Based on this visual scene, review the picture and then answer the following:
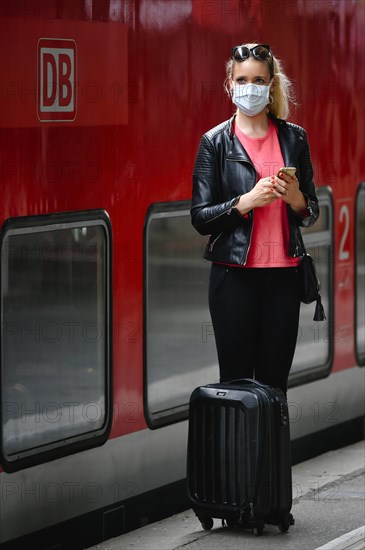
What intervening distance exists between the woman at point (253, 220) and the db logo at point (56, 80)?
0.55 m

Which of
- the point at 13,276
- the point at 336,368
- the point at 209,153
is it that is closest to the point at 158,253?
the point at 209,153

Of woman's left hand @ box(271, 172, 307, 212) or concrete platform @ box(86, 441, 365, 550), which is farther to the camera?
concrete platform @ box(86, 441, 365, 550)

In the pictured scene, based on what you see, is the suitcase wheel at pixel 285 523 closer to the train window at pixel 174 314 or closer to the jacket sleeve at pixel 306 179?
the train window at pixel 174 314

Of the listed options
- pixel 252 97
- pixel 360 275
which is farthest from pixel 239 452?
pixel 360 275

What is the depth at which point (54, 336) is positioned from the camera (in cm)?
511

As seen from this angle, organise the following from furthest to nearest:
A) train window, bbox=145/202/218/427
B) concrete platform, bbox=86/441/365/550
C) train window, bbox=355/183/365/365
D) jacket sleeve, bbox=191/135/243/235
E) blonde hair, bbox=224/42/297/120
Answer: train window, bbox=355/183/365/365
train window, bbox=145/202/218/427
concrete platform, bbox=86/441/365/550
blonde hair, bbox=224/42/297/120
jacket sleeve, bbox=191/135/243/235

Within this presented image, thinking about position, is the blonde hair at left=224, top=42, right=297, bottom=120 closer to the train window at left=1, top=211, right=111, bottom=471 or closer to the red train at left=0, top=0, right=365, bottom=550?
the red train at left=0, top=0, right=365, bottom=550

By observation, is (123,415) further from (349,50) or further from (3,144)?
(349,50)

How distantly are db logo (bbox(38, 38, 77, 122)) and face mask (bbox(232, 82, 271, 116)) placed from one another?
23.6 inches

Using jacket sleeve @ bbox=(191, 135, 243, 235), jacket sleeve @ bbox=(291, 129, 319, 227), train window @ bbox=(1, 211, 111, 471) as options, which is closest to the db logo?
train window @ bbox=(1, 211, 111, 471)

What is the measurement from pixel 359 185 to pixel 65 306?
9.16 ft

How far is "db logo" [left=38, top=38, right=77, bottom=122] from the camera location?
16.2 feet

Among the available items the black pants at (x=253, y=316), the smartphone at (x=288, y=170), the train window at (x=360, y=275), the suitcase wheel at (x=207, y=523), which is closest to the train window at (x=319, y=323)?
the train window at (x=360, y=275)

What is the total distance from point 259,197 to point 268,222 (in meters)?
0.19
